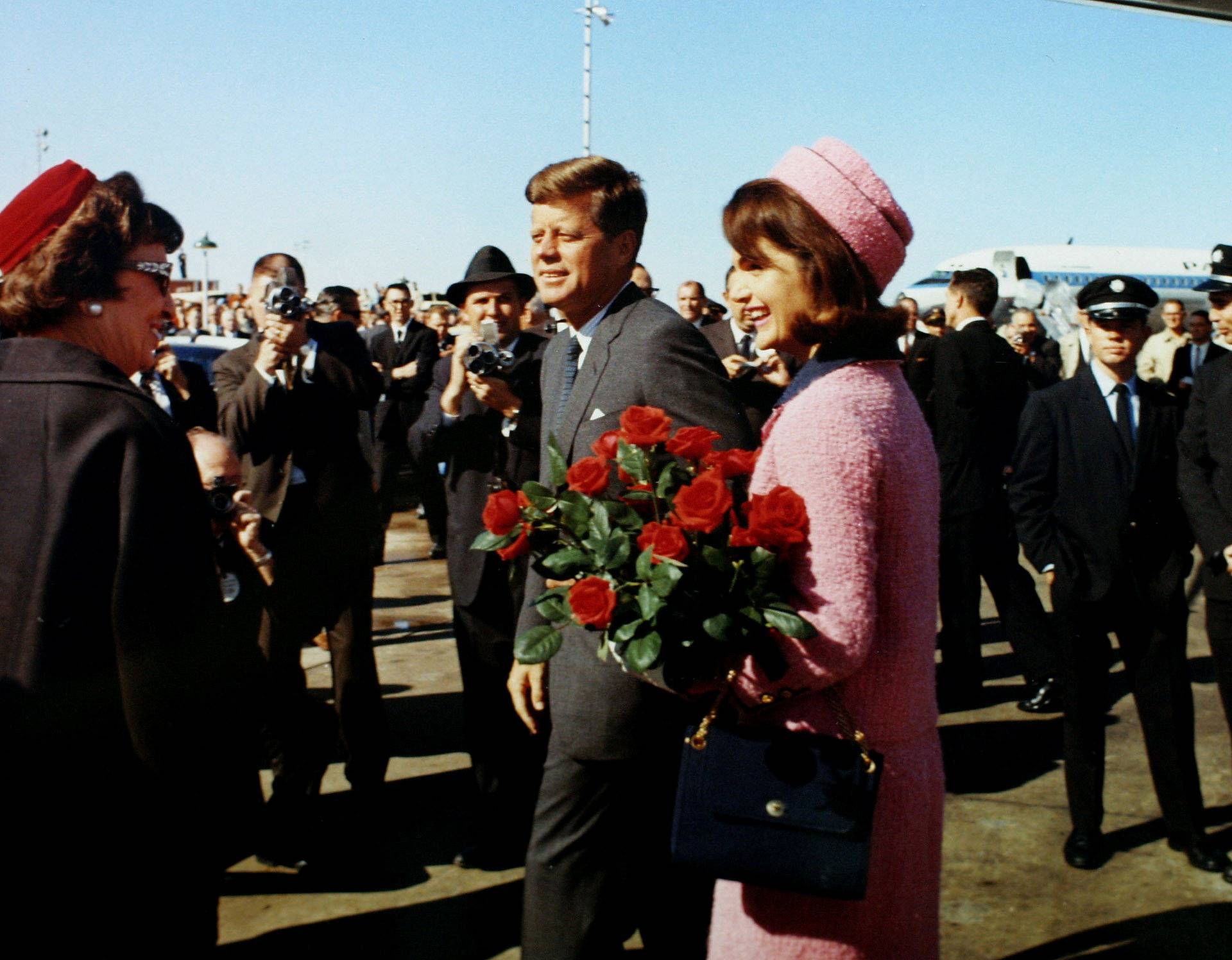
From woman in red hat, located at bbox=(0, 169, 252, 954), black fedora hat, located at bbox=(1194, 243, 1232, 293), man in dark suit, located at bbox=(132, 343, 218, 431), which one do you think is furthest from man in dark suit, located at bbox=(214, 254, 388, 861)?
black fedora hat, located at bbox=(1194, 243, 1232, 293)

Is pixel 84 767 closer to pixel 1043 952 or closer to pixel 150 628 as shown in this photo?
pixel 150 628

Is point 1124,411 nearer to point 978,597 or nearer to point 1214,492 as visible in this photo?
point 1214,492

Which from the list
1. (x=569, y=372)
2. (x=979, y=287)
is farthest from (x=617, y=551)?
(x=979, y=287)

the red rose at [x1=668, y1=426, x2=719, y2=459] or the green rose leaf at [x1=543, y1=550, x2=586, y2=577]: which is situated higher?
the red rose at [x1=668, y1=426, x2=719, y2=459]

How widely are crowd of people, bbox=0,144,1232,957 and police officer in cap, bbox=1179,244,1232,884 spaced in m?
0.01

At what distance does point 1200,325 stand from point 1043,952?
44.4 feet

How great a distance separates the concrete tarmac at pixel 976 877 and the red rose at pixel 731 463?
238cm

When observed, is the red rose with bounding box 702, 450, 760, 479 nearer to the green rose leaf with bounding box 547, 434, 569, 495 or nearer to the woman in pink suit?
the woman in pink suit

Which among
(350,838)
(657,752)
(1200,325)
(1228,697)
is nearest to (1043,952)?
(1228,697)

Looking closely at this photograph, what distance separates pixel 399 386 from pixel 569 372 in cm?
552

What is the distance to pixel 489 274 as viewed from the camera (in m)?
4.76

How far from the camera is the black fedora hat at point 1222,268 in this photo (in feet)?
16.7

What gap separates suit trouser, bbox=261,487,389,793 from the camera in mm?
4520

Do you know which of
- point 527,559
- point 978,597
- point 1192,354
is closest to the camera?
point 527,559
